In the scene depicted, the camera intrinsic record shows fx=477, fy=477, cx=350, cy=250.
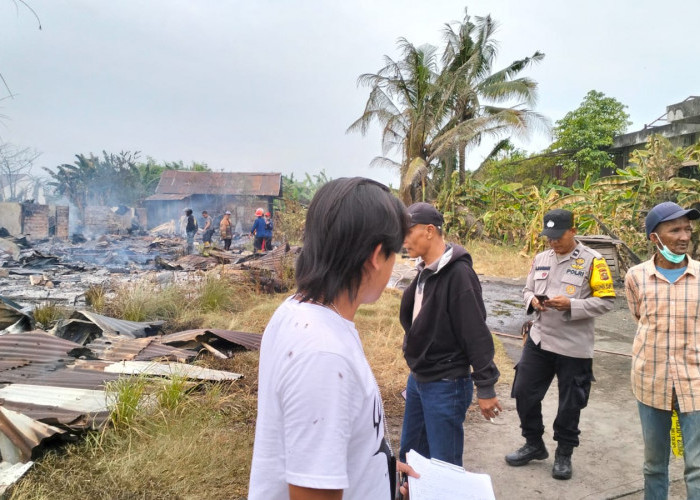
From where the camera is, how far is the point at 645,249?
11.4m

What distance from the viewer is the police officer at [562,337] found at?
3.07m

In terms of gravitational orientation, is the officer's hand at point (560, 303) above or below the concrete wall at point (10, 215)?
below

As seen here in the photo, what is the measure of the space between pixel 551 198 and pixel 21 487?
46.5 ft

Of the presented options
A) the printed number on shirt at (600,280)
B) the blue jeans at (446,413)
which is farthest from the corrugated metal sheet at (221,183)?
the blue jeans at (446,413)

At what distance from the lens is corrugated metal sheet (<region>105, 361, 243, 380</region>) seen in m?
4.02

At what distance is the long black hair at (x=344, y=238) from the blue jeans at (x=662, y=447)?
2159 mm

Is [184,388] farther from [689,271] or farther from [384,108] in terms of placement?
[384,108]

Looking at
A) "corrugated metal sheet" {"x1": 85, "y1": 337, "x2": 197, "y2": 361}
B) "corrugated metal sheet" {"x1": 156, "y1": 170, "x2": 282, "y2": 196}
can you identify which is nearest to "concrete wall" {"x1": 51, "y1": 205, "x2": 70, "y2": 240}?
"corrugated metal sheet" {"x1": 156, "y1": 170, "x2": 282, "y2": 196}

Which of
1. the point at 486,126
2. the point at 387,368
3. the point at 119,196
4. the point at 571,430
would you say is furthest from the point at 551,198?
the point at 119,196

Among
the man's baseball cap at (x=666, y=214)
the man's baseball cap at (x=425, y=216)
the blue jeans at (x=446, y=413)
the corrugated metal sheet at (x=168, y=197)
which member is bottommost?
the blue jeans at (x=446, y=413)

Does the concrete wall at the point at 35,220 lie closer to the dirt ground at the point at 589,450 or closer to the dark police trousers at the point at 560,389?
the dirt ground at the point at 589,450

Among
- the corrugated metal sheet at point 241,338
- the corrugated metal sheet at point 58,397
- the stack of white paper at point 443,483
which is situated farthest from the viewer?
the corrugated metal sheet at point 241,338

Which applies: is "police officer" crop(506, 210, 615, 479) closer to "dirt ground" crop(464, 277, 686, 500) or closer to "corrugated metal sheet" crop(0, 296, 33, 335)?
"dirt ground" crop(464, 277, 686, 500)

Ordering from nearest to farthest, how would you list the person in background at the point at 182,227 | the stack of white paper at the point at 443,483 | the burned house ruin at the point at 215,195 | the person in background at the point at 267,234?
the stack of white paper at the point at 443,483 → the person in background at the point at 267,234 → the person in background at the point at 182,227 → the burned house ruin at the point at 215,195
